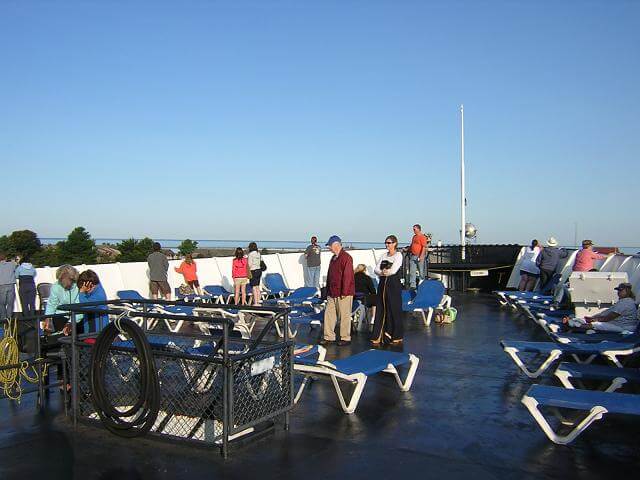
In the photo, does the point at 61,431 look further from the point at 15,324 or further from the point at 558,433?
the point at 558,433

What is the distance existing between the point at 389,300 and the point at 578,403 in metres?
4.89

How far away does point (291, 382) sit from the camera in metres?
5.10

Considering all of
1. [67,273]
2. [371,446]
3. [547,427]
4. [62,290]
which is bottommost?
[371,446]

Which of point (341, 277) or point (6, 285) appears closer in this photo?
point (341, 277)

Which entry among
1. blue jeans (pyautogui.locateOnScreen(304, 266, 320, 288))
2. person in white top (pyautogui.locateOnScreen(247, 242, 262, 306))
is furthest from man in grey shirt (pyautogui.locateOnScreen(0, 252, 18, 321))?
blue jeans (pyautogui.locateOnScreen(304, 266, 320, 288))

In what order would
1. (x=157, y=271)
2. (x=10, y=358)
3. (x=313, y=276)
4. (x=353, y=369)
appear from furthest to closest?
(x=313, y=276) → (x=157, y=271) → (x=10, y=358) → (x=353, y=369)

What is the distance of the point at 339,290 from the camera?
30.4ft

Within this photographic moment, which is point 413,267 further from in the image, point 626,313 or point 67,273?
point 67,273

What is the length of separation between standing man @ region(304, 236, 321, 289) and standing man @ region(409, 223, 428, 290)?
2.55 meters

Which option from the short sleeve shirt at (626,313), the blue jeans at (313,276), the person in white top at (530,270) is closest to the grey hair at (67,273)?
the short sleeve shirt at (626,313)

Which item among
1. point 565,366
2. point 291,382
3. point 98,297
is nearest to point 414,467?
point 291,382

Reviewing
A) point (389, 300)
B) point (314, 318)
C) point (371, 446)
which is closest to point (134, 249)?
point (314, 318)

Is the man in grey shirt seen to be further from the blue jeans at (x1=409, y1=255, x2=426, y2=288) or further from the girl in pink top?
the blue jeans at (x1=409, y1=255, x2=426, y2=288)

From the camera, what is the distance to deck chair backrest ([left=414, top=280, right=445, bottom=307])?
1178 cm
